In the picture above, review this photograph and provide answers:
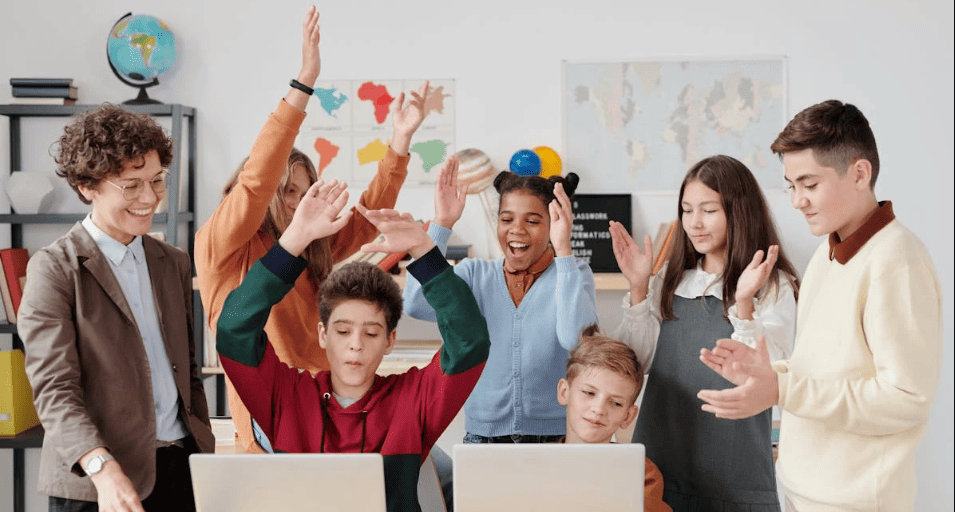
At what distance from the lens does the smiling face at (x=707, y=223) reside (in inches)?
74.8

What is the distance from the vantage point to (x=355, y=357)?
175cm

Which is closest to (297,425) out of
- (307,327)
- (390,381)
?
(390,381)

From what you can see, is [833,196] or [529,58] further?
[529,58]

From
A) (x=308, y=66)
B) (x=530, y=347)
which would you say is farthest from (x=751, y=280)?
(x=308, y=66)

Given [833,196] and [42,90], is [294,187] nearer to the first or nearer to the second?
[833,196]

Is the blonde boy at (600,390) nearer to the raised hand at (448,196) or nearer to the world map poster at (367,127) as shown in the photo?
the raised hand at (448,196)

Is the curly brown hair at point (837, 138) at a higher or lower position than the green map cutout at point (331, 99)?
lower

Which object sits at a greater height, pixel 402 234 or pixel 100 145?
pixel 100 145

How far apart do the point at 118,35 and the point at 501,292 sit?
2.22 metres

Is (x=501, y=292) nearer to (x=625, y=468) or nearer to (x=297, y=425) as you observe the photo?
(x=297, y=425)

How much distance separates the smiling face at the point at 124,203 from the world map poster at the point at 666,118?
2.12m

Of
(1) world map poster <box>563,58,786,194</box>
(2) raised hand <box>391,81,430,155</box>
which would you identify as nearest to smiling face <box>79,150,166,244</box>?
(2) raised hand <box>391,81,430,155</box>

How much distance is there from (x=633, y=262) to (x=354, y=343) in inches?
26.5

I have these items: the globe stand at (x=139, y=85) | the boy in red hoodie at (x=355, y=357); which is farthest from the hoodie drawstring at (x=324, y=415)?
the globe stand at (x=139, y=85)
